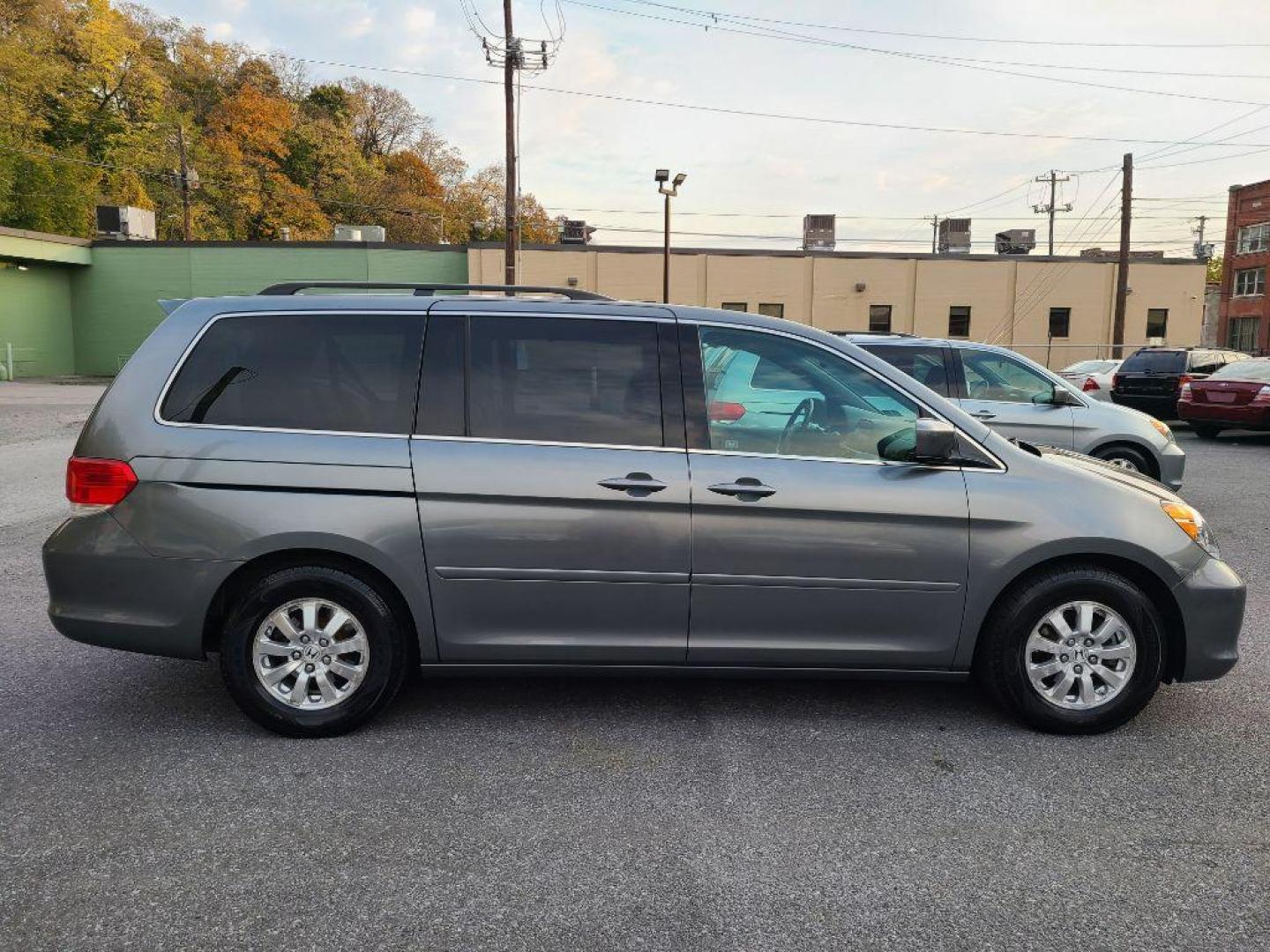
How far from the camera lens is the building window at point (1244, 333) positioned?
51.2 metres

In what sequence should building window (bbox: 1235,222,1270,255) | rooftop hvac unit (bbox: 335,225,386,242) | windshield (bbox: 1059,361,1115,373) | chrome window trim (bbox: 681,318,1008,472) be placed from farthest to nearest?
building window (bbox: 1235,222,1270,255)
rooftop hvac unit (bbox: 335,225,386,242)
windshield (bbox: 1059,361,1115,373)
chrome window trim (bbox: 681,318,1008,472)

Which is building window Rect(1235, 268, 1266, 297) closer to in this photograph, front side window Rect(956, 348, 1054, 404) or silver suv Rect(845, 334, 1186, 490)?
silver suv Rect(845, 334, 1186, 490)

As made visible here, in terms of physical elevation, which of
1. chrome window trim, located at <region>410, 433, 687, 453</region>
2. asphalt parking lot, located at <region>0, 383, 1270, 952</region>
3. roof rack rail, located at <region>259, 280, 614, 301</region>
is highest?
roof rack rail, located at <region>259, 280, 614, 301</region>

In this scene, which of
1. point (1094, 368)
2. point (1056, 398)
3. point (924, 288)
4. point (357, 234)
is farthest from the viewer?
point (924, 288)

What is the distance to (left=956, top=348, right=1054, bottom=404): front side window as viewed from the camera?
9.08 m

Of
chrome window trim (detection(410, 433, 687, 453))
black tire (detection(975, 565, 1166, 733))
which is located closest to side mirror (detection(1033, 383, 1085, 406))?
black tire (detection(975, 565, 1166, 733))

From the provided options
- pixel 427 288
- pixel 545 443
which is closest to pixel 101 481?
pixel 427 288

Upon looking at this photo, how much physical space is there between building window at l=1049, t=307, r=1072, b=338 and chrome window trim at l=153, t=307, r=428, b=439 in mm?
41439

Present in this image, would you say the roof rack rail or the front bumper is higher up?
the roof rack rail

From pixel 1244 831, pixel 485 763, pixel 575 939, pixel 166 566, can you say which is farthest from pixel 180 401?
pixel 1244 831

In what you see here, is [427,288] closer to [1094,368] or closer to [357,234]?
[1094,368]

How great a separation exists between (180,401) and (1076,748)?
13.0ft

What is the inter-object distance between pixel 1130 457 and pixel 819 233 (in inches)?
1313

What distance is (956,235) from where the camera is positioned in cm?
4288
